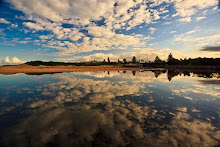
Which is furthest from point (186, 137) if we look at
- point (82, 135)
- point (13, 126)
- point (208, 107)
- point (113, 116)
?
point (13, 126)

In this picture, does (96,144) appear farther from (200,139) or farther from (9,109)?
(9,109)

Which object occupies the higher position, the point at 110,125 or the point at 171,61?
the point at 171,61

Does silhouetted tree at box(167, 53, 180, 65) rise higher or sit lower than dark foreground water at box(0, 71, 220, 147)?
higher

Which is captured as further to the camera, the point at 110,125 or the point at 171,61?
the point at 171,61

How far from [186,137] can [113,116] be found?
3.24 m

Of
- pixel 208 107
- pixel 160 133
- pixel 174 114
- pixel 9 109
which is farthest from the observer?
pixel 208 107

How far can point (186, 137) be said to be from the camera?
4180 millimetres

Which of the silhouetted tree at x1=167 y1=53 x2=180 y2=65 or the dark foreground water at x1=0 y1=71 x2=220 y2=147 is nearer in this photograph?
the dark foreground water at x1=0 y1=71 x2=220 y2=147

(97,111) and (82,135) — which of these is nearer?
(82,135)

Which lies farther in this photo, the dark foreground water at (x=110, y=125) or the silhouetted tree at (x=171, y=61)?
the silhouetted tree at (x=171, y=61)

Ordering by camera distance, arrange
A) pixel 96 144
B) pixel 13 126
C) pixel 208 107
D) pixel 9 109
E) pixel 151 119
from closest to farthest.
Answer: pixel 96 144, pixel 13 126, pixel 151 119, pixel 9 109, pixel 208 107

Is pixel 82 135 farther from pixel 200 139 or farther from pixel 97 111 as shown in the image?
pixel 200 139

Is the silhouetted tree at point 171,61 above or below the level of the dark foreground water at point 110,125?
above

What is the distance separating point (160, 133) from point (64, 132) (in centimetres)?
392
